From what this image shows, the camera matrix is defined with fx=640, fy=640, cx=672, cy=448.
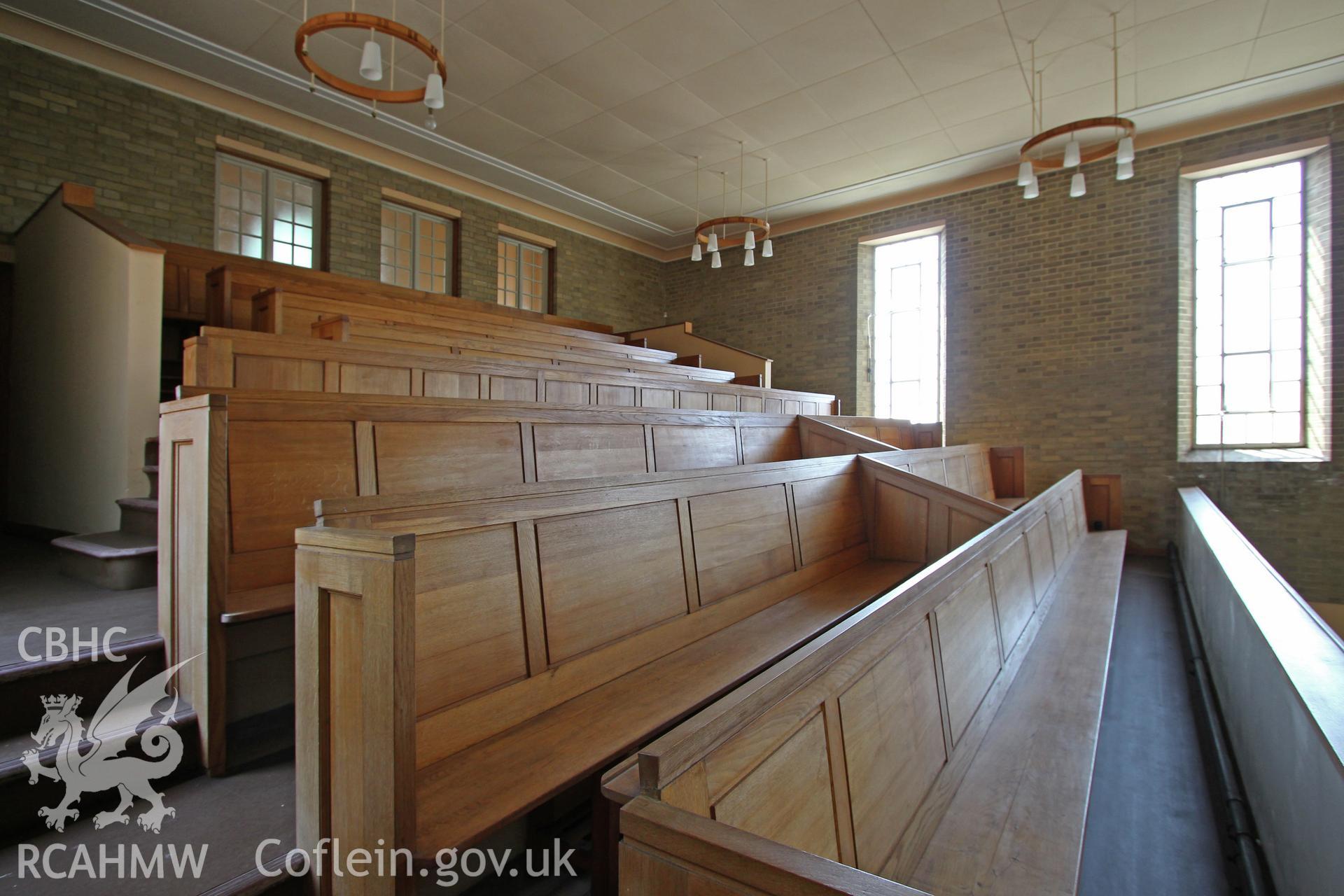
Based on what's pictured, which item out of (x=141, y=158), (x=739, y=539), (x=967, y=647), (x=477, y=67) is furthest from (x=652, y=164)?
(x=967, y=647)

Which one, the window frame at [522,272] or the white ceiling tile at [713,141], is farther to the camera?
the window frame at [522,272]

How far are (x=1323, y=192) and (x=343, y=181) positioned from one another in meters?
9.05

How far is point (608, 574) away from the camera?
1.58 m

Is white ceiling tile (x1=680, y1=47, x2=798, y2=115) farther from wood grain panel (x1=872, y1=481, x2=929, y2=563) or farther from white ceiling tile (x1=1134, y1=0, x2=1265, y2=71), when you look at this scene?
wood grain panel (x1=872, y1=481, x2=929, y2=563)

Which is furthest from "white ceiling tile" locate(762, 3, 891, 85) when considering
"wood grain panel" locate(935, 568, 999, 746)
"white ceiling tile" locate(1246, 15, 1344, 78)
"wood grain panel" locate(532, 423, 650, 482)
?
"wood grain panel" locate(935, 568, 999, 746)

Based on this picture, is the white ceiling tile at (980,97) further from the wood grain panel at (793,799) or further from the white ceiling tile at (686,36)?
the wood grain panel at (793,799)

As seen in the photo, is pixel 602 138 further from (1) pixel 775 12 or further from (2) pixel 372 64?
(2) pixel 372 64

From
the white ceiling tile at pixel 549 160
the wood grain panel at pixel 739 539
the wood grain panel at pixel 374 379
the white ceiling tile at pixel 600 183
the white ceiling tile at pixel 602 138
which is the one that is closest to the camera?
the wood grain panel at pixel 739 539

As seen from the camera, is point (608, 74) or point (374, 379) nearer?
point (374, 379)

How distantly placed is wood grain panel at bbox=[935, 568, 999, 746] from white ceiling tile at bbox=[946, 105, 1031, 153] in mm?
5814

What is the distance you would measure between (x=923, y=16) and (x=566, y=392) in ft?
12.7

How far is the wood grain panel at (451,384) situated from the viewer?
Answer: 111 inches

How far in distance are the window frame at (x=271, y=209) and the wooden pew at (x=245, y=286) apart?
0.30 meters

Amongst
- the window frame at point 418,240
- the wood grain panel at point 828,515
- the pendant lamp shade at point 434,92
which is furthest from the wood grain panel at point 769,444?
the window frame at point 418,240
